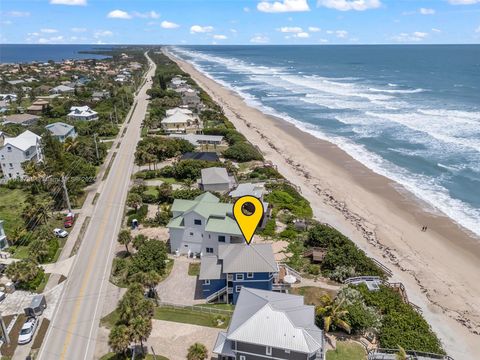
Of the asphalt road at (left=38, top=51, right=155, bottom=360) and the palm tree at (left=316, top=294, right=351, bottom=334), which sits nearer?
the asphalt road at (left=38, top=51, right=155, bottom=360)

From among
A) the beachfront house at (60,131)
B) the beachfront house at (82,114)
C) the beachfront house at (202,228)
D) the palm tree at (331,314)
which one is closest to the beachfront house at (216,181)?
the beachfront house at (202,228)

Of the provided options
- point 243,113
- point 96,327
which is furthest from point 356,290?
point 243,113

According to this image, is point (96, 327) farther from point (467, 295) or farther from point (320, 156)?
point (320, 156)

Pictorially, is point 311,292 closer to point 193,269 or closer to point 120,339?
point 193,269

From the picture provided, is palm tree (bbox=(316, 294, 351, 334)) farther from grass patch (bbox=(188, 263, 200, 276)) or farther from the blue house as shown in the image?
grass patch (bbox=(188, 263, 200, 276))

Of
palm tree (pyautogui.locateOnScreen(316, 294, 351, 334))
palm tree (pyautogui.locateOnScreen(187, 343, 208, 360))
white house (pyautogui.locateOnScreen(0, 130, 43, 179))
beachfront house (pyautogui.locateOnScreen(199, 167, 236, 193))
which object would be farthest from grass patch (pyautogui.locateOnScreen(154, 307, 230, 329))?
white house (pyautogui.locateOnScreen(0, 130, 43, 179))

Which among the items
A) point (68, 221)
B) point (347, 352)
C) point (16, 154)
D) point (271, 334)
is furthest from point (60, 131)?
point (347, 352)
